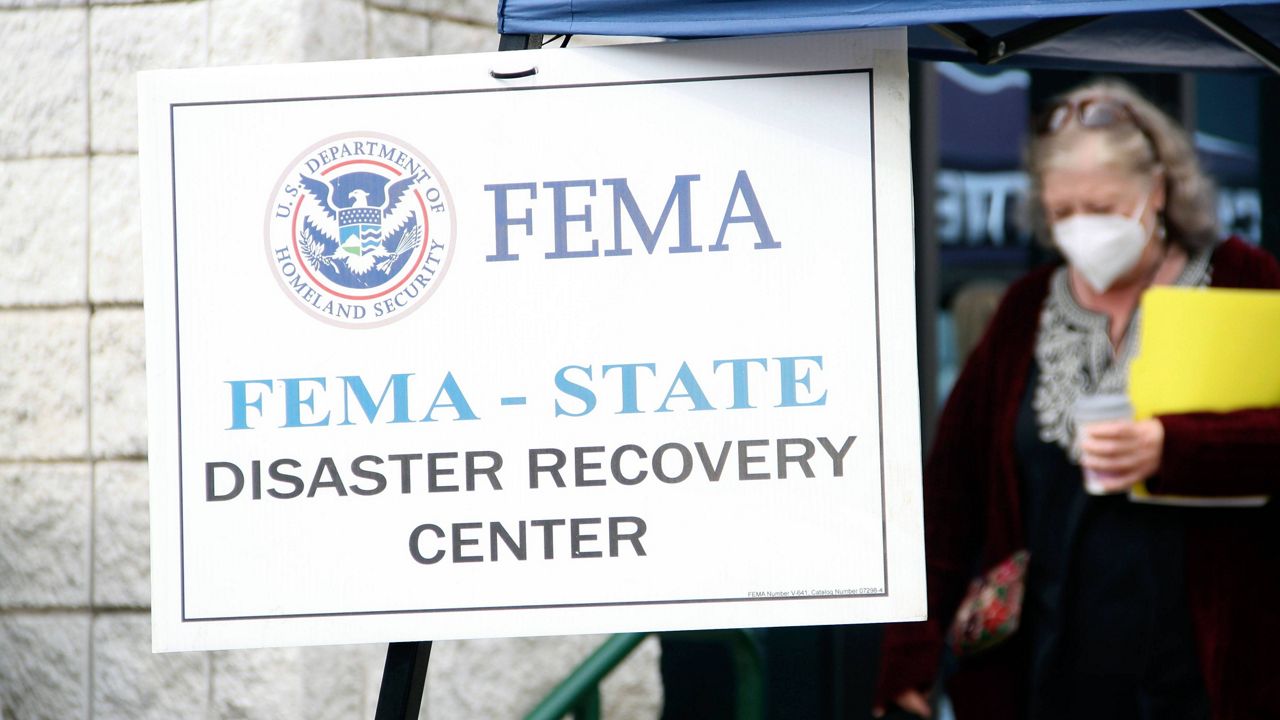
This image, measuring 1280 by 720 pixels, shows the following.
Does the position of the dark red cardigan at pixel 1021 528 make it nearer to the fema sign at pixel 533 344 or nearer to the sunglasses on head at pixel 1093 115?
the sunglasses on head at pixel 1093 115

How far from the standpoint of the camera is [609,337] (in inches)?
77.2

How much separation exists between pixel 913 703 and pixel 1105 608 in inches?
20.0

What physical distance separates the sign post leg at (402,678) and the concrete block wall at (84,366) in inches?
50.8

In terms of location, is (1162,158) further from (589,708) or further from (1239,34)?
(589,708)

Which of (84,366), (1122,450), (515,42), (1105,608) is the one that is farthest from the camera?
(84,366)

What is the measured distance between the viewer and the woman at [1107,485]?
8.84 ft

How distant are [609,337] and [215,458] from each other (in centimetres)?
57

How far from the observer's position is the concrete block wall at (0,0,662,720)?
3.31 m

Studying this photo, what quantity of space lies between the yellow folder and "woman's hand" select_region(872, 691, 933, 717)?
2.21 feet

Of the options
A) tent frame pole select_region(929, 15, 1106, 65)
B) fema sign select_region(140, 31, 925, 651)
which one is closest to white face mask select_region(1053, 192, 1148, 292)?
tent frame pole select_region(929, 15, 1106, 65)

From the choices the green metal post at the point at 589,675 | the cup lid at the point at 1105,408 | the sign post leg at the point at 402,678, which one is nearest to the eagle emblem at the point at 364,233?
the sign post leg at the point at 402,678

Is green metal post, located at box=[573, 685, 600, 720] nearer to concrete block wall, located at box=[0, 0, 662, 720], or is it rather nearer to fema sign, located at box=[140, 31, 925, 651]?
concrete block wall, located at box=[0, 0, 662, 720]

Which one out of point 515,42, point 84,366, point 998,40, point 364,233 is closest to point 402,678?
point 364,233

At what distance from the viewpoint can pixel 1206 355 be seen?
2.63 m
